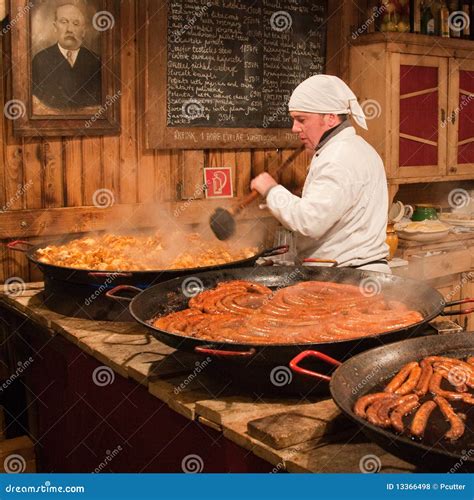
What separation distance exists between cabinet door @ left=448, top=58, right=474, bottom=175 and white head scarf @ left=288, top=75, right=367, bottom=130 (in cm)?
287

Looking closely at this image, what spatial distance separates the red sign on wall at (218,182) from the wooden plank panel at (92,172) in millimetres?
887

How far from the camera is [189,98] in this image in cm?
556

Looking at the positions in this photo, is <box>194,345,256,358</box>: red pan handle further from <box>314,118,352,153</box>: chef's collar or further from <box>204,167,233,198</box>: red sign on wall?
<box>204,167,233,198</box>: red sign on wall

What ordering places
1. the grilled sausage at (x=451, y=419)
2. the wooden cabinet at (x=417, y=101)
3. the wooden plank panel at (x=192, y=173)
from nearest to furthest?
the grilled sausage at (x=451, y=419) → the wooden plank panel at (x=192, y=173) → the wooden cabinet at (x=417, y=101)

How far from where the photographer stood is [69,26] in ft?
16.0

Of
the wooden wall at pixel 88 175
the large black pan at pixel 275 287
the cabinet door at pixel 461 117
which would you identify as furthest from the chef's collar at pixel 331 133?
the cabinet door at pixel 461 117

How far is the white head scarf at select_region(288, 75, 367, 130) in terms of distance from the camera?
14.0 feet

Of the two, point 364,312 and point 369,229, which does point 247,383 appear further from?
point 369,229

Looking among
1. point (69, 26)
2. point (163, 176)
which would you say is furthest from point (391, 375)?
point (69, 26)

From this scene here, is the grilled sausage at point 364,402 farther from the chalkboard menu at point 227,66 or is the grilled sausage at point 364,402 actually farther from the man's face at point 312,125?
the chalkboard menu at point 227,66

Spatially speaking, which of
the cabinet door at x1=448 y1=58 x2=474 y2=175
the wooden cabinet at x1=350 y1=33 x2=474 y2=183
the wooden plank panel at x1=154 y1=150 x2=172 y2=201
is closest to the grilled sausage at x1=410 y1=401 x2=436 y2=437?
the wooden plank panel at x1=154 y1=150 x2=172 y2=201

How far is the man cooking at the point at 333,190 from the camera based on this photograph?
400 cm

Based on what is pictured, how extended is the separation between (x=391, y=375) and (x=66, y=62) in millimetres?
3421
